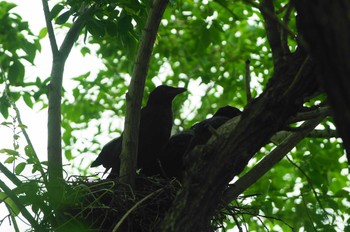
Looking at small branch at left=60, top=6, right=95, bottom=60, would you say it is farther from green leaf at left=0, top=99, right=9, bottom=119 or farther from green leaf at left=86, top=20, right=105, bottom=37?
green leaf at left=0, top=99, right=9, bottom=119

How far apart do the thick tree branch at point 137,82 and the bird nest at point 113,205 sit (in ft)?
1.15

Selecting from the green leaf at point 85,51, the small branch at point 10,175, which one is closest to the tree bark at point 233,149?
the small branch at point 10,175

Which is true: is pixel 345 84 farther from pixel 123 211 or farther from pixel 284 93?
pixel 123 211

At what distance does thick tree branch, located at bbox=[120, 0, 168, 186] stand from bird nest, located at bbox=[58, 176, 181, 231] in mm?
350

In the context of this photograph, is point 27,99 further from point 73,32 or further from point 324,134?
point 324,134

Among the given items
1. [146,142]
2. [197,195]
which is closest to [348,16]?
[197,195]

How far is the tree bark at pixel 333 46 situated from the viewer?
4.35ft

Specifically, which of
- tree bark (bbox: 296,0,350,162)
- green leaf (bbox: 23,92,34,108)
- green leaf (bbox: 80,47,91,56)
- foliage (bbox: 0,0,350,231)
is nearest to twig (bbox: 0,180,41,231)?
foliage (bbox: 0,0,350,231)

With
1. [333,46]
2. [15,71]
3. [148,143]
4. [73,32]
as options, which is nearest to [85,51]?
[15,71]

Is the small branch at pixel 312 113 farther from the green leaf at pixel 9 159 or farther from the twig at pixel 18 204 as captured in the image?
the green leaf at pixel 9 159

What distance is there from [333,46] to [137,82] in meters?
1.89

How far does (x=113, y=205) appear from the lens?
3.60 meters

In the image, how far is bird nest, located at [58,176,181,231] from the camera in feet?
11.3

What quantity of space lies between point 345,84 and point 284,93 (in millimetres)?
901
